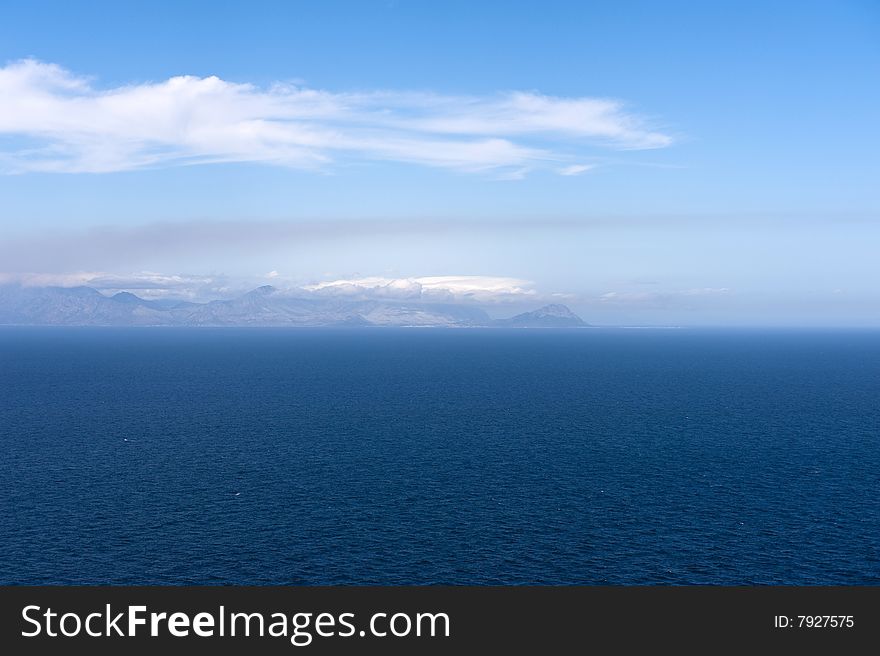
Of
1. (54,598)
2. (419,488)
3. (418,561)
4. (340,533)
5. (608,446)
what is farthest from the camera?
(608,446)

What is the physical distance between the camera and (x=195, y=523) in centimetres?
9206

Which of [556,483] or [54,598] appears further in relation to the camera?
[556,483]

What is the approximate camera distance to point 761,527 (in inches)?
3558

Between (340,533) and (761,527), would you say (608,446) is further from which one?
(340,533)

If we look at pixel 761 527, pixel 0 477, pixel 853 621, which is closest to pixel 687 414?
pixel 761 527

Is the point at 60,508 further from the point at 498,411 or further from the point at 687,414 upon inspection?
the point at 687,414

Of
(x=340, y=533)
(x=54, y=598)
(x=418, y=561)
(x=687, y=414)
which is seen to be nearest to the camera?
(x=54, y=598)

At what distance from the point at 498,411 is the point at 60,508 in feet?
371

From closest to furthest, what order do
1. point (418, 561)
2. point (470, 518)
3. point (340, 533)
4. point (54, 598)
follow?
point (54, 598) → point (418, 561) → point (340, 533) → point (470, 518)

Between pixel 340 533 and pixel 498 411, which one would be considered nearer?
pixel 340 533

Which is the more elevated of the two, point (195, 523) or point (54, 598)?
point (54, 598)

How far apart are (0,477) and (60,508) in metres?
22.9

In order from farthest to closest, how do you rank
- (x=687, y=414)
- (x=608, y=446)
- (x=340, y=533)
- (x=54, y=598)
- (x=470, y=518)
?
(x=687, y=414), (x=608, y=446), (x=470, y=518), (x=340, y=533), (x=54, y=598)

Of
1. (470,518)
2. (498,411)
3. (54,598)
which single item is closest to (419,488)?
(470,518)
